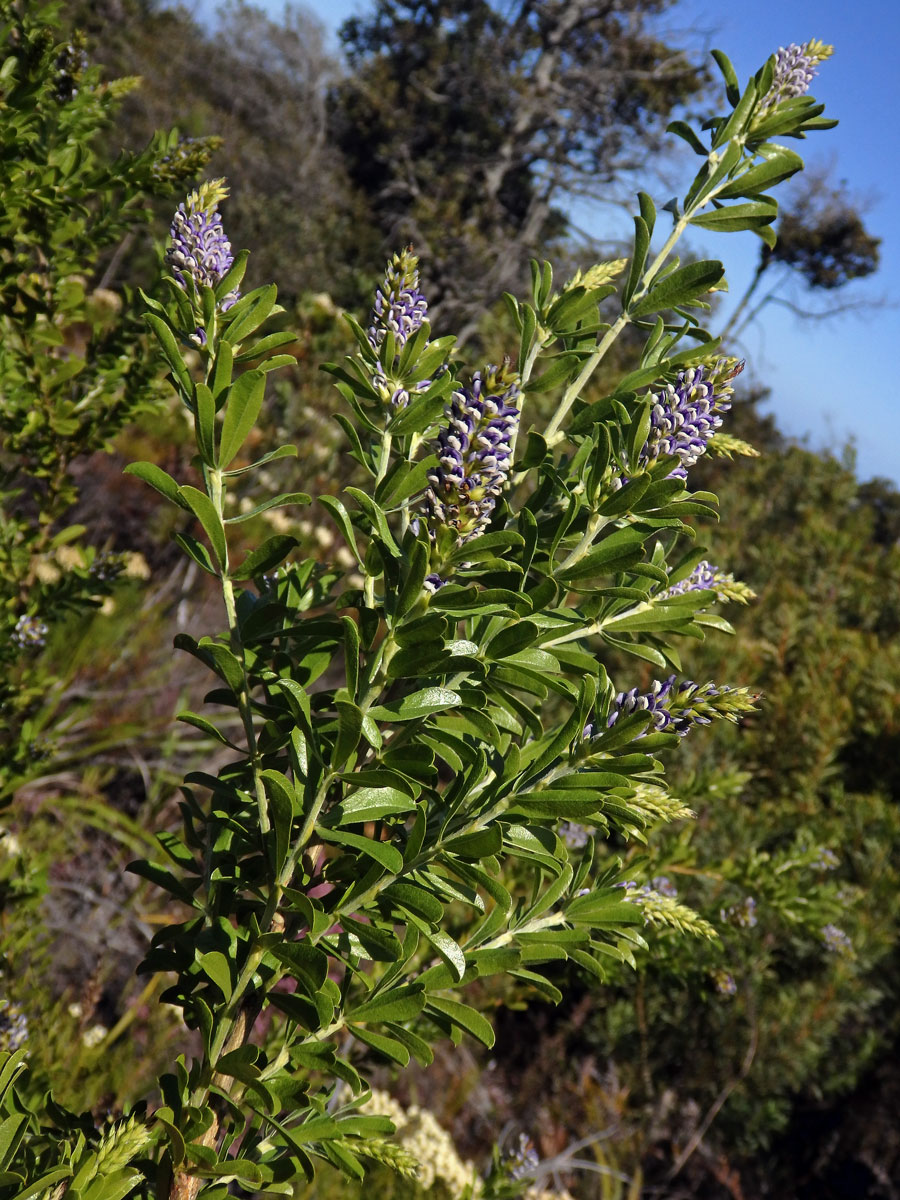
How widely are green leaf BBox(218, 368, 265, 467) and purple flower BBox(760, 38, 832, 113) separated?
444 millimetres

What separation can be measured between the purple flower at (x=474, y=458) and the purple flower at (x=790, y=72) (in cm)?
35

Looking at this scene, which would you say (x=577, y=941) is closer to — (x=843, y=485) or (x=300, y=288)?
(x=843, y=485)

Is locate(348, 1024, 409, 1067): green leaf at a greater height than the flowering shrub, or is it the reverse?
the flowering shrub

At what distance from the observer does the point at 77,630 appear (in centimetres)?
335

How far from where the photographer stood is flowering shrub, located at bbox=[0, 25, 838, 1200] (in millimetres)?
534

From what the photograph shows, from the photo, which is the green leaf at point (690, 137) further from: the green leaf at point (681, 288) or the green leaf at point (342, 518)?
the green leaf at point (342, 518)

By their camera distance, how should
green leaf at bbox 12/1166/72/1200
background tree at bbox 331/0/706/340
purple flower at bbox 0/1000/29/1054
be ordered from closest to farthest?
1. green leaf at bbox 12/1166/72/1200
2. purple flower at bbox 0/1000/29/1054
3. background tree at bbox 331/0/706/340

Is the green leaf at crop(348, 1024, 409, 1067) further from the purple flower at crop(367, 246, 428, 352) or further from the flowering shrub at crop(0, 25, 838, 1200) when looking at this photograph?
the purple flower at crop(367, 246, 428, 352)

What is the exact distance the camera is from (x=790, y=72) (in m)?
0.66

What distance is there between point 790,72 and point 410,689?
547 mm

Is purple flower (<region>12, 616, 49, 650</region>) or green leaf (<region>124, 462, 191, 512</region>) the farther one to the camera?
purple flower (<region>12, 616, 49, 650</region>)

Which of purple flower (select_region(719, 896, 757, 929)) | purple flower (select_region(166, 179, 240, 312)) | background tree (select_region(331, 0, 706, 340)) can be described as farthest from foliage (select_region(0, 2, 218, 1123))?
background tree (select_region(331, 0, 706, 340))

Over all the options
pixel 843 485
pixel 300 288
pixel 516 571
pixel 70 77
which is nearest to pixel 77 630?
pixel 70 77

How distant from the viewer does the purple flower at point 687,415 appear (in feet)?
1.95
